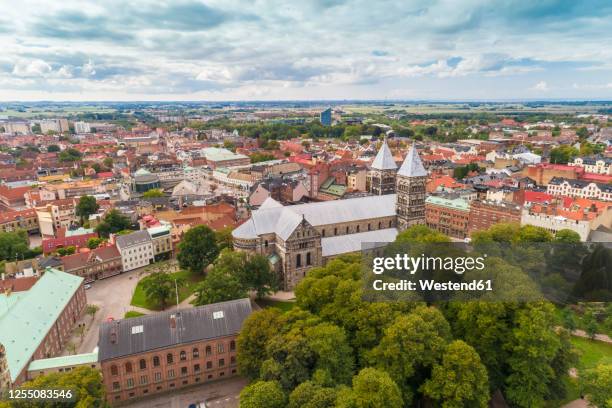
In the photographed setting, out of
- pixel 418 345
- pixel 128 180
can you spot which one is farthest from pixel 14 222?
pixel 418 345

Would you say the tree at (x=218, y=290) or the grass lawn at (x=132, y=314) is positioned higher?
the tree at (x=218, y=290)

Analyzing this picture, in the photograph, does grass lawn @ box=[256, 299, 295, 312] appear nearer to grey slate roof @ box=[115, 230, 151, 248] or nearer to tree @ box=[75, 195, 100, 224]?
grey slate roof @ box=[115, 230, 151, 248]

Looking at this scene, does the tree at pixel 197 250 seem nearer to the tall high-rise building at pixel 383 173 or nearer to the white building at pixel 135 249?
the white building at pixel 135 249

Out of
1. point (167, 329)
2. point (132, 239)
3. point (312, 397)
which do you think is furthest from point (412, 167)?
point (132, 239)

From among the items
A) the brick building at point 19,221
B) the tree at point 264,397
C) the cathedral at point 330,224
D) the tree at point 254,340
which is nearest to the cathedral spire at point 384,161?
the cathedral at point 330,224

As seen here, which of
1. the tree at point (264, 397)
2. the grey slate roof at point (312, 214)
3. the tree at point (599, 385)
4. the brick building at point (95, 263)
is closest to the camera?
the tree at point (264, 397)

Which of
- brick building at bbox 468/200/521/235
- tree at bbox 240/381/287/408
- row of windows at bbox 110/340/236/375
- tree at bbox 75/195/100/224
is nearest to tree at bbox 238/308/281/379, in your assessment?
row of windows at bbox 110/340/236/375
